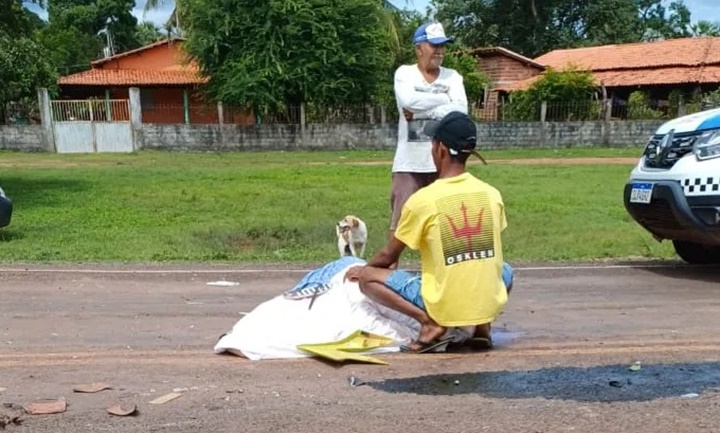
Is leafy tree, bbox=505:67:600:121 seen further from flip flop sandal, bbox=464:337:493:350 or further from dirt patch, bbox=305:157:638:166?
flip flop sandal, bbox=464:337:493:350

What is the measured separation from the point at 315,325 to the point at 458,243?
3.29 feet

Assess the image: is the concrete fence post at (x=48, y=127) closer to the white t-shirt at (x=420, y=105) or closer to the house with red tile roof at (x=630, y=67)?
the house with red tile roof at (x=630, y=67)

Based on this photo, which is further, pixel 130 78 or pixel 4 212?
pixel 130 78

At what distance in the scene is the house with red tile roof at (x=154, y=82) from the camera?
119ft

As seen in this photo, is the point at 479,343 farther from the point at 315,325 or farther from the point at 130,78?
the point at 130,78

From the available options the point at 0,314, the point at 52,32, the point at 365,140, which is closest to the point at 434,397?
the point at 0,314

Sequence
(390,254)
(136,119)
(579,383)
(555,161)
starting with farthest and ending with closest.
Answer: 1. (136,119)
2. (555,161)
3. (390,254)
4. (579,383)

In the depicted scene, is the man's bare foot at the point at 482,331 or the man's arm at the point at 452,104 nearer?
the man's bare foot at the point at 482,331

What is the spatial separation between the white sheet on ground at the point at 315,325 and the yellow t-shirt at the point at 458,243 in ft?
0.90

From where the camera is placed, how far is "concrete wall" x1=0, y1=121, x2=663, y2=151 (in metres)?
30.4

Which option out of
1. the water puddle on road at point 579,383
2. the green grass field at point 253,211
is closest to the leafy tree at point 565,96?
the green grass field at point 253,211

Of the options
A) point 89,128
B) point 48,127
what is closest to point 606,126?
point 89,128

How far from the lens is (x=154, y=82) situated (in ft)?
127

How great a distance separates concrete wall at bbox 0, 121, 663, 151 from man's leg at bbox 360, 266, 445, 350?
2620 centimetres
